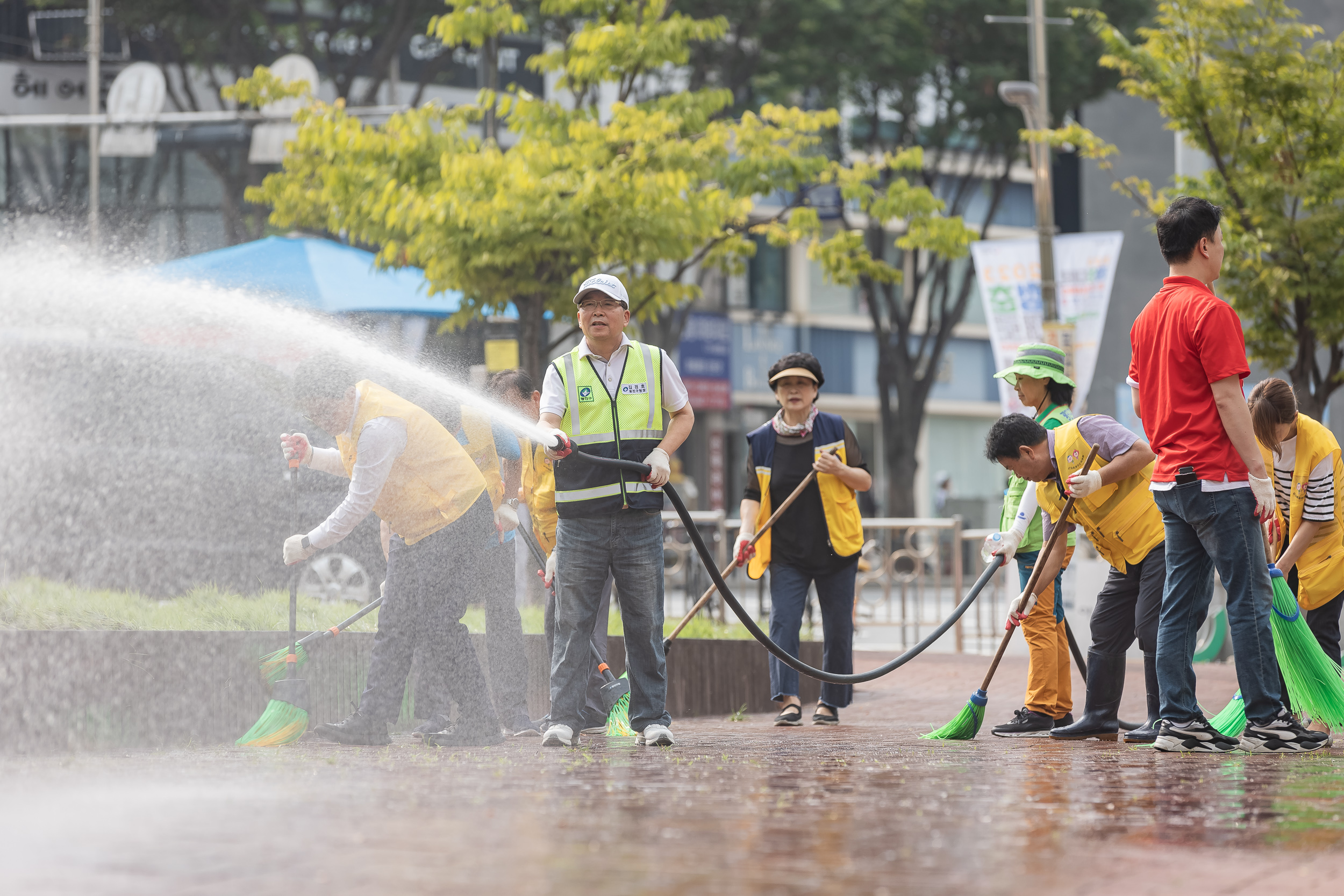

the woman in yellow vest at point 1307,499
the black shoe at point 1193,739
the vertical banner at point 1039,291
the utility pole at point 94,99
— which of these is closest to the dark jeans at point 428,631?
the black shoe at point 1193,739

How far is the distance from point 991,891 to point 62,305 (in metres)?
7.75

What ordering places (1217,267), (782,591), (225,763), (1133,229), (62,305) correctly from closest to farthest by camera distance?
(225,763) → (1217,267) → (782,591) → (62,305) → (1133,229)

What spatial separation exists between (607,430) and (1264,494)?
2.39 meters

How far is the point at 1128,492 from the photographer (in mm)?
6801

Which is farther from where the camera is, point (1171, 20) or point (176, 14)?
point (176, 14)

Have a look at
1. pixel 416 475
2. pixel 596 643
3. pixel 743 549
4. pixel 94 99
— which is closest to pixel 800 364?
pixel 743 549

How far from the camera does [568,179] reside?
1227 centimetres

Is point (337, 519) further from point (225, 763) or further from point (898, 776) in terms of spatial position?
point (898, 776)

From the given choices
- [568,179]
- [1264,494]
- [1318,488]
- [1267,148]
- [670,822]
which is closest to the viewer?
[670,822]

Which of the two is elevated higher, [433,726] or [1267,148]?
[1267,148]

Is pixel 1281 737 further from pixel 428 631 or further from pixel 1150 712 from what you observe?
pixel 428 631

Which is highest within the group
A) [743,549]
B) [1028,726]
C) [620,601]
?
[743,549]

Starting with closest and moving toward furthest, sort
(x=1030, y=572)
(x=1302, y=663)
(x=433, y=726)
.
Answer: (x=1302, y=663) < (x=433, y=726) < (x=1030, y=572)

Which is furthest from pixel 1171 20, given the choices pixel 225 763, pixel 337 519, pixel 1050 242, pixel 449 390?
pixel 225 763
